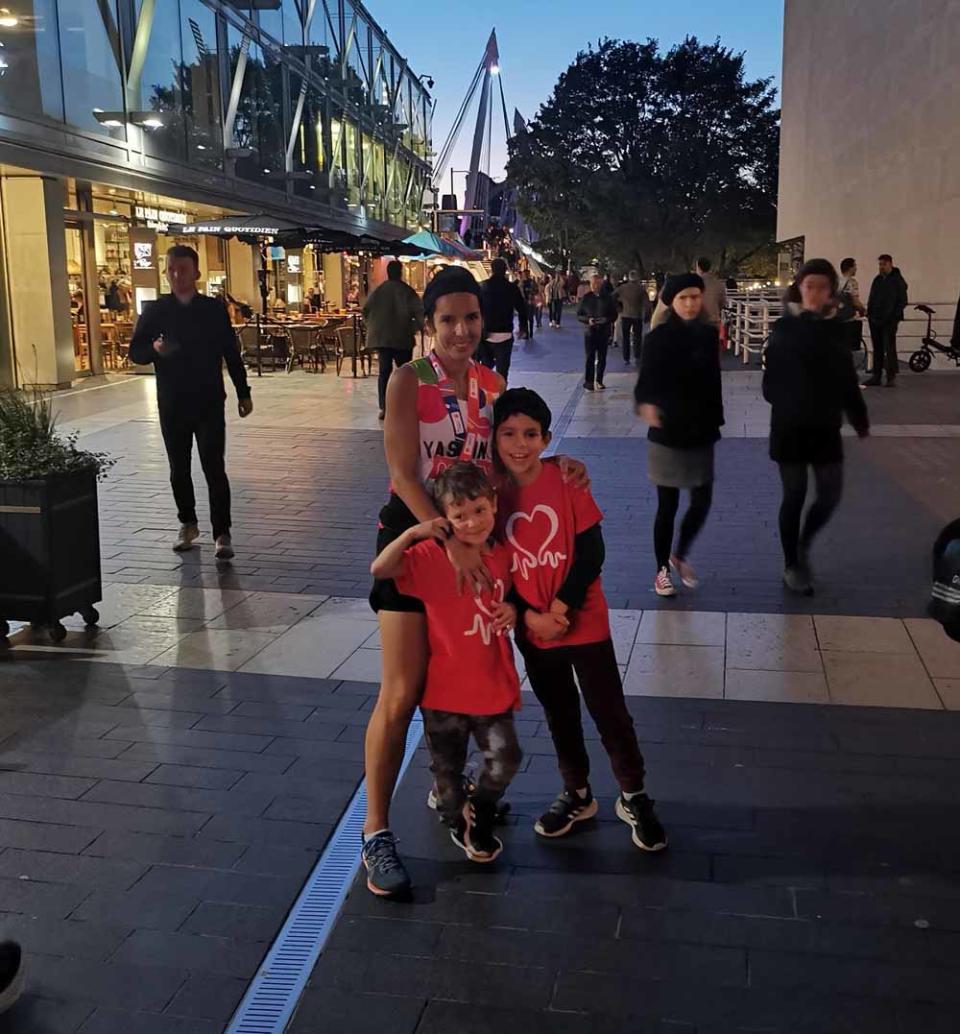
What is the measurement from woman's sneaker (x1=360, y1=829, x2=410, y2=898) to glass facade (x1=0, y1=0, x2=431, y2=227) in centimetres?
1405

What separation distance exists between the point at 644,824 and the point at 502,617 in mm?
876

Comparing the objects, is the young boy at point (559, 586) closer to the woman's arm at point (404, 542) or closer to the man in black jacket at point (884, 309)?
the woman's arm at point (404, 542)

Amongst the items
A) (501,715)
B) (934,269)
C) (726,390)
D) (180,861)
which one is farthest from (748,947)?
(934,269)

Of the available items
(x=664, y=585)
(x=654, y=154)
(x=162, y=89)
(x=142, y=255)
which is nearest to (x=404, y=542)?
(x=664, y=585)

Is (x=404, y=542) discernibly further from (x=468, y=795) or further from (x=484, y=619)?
(x=468, y=795)

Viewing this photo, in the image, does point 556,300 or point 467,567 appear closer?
point 467,567

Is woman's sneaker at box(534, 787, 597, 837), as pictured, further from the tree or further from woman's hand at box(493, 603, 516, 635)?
the tree

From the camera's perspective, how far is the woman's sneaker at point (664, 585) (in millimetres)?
6188

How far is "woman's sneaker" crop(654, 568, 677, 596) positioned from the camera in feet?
20.3

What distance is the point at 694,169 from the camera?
158ft

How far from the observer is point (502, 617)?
10.3 feet

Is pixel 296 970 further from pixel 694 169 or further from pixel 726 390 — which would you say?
pixel 694 169


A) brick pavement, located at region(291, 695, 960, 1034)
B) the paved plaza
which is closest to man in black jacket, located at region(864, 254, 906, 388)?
the paved plaza

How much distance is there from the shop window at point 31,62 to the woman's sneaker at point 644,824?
46.8 feet
